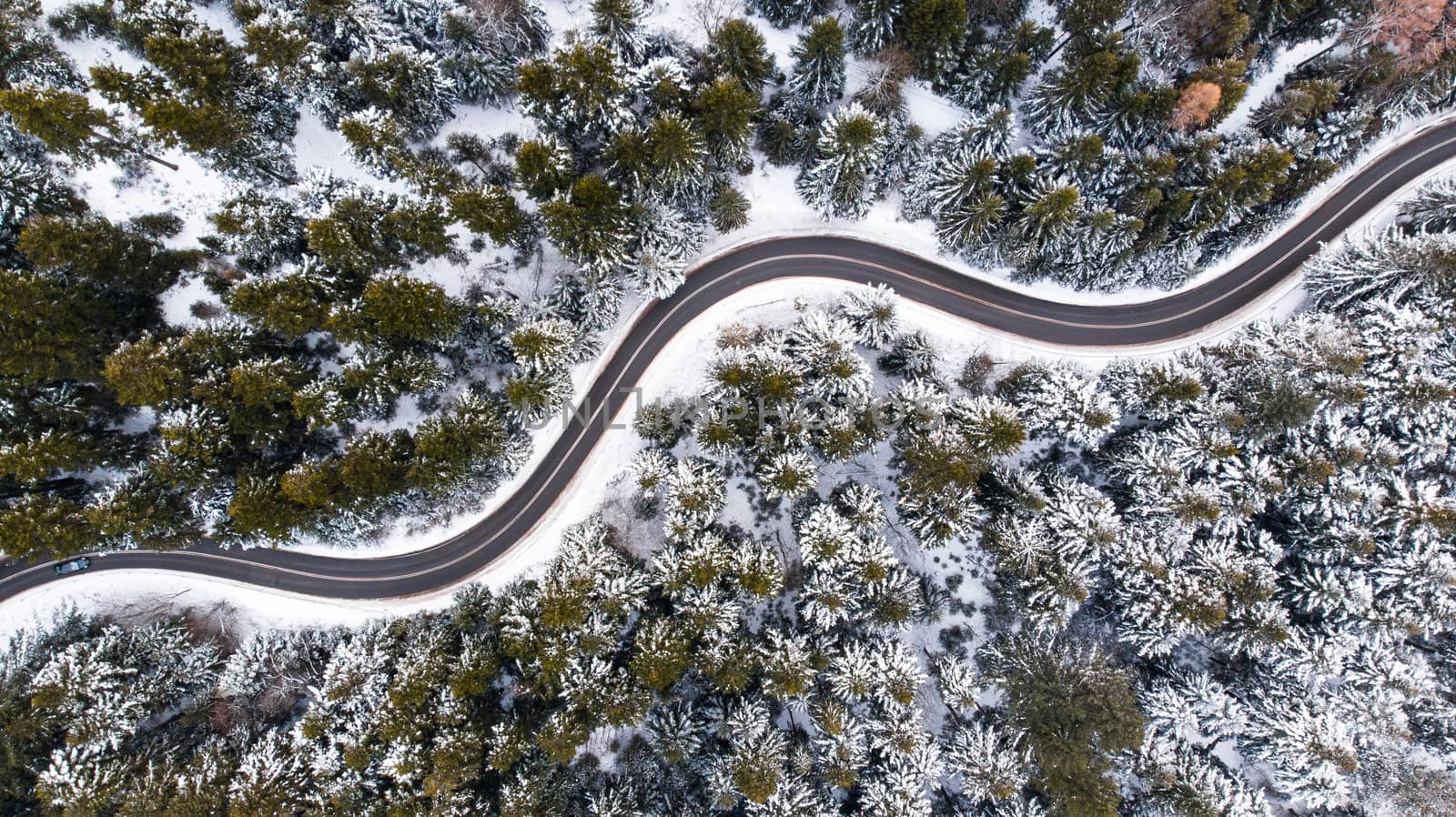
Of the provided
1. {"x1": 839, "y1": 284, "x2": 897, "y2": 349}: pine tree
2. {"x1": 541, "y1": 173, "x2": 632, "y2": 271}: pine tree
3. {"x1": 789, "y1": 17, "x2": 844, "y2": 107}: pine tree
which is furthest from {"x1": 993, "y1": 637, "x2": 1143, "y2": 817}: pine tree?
{"x1": 789, "y1": 17, "x2": 844, "y2": 107}: pine tree

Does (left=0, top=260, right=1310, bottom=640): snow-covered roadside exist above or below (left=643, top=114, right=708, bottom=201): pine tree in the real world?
below

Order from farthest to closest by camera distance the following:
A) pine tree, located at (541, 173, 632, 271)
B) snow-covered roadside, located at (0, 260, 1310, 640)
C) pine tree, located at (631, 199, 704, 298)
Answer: snow-covered roadside, located at (0, 260, 1310, 640)
pine tree, located at (631, 199, 704, 298)
pine tree, located at (541, 173, 632, 271)

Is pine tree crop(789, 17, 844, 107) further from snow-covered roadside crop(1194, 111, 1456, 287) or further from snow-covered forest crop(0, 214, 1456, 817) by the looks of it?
snow-covered roadside crop(1194, 111, 1456, 287)

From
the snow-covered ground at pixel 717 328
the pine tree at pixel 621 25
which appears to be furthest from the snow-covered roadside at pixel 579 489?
the pine tree at pixel 621 25

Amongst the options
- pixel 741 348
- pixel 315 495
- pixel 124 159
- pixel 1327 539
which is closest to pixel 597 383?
pixel 741 348

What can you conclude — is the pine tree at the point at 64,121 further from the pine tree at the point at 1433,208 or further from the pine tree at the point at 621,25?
the pine tree at the point at 1433,208

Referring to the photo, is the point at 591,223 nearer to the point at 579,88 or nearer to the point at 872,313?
the point at 579,88
